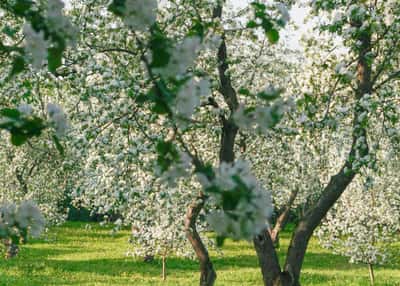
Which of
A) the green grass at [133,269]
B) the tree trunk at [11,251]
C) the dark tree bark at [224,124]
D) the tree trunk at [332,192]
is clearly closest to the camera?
the tree trunk at [332,192]

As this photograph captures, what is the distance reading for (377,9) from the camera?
941 centimetres

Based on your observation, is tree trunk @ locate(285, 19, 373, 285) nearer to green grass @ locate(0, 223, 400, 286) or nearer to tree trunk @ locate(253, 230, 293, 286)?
tree trunk @ locate(253, 230, 293, 286)

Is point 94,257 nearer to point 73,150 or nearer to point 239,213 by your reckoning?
point 73,150

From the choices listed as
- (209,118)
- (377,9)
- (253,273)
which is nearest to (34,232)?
(377,9)

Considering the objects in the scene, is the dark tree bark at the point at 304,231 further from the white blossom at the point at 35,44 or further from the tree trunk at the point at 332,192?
the white blossom at the point at 35,44

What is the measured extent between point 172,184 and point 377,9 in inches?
294

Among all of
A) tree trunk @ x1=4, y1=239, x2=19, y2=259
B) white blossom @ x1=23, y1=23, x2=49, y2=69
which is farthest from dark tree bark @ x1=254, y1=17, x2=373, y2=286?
tree trunk @ x1=4, y1=239, x2=19, y2=259

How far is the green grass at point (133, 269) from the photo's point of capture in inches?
827

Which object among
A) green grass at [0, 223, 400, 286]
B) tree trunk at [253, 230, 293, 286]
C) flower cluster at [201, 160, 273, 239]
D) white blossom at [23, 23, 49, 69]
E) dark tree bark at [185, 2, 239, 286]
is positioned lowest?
green grass at [0, 223, 400, 286]

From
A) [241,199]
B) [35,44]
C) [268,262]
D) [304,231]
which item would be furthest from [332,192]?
[241,199]

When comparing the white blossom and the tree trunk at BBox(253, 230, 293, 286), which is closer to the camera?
the white blossom

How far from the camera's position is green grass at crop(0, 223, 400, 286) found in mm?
21000

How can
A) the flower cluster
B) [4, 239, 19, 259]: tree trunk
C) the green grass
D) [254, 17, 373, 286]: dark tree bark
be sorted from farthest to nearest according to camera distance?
[4, 239, 19, 259]: tree trunk, the green grass, [254, 17, 373, 286]: dark tree bark, the flower cluster

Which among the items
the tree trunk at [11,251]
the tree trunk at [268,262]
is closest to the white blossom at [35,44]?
the tree trunk at [268,262]
